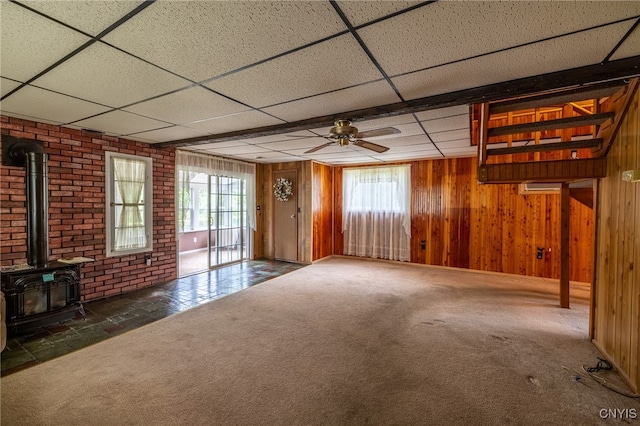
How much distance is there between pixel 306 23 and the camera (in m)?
1.46

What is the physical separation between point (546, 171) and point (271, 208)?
17.5ft

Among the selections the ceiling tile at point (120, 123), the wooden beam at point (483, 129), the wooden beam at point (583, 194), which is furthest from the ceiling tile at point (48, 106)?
the wooden beam at point (583, 194)

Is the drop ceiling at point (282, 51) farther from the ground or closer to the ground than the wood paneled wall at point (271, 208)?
farther from the ground

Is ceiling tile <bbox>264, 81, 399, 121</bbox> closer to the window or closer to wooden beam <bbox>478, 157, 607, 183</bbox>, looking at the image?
wooden beam <bbox>478, 157, 607, 183</bbox>

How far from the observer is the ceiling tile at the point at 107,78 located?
1843mm

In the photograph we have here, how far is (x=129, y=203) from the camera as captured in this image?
14.1 feet

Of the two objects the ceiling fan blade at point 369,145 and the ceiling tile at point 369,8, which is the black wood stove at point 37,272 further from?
the ceiling tile at point 369,8

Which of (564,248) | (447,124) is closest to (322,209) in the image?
(447,124)

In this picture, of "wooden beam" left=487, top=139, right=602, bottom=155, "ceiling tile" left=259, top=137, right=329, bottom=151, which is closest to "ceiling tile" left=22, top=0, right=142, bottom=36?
"ceiling tile" left=259, top=137, right=329, bottom=151

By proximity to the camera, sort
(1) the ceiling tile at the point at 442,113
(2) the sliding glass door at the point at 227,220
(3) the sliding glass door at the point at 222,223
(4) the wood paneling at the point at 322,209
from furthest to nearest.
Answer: (4) the wood paneling at the point at 322,209
(2) the sliding glass door at the point at 227,220
(3) the sliding glass door at the point at 222,223
(1) the ceiling tile at the point at 442,113

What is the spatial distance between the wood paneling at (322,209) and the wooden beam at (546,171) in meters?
3.88

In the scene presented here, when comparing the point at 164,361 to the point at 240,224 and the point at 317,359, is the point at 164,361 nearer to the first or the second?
the point at 317,359

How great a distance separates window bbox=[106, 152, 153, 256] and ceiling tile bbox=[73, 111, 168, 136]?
1.97ft

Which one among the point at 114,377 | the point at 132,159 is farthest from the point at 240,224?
the point at 114,377
